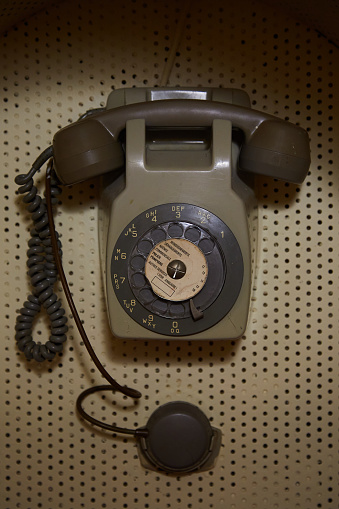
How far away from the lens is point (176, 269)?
0.72 metres

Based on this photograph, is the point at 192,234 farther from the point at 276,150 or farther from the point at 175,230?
the point at 276,150

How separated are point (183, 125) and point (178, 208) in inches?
5.3

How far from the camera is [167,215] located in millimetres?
720

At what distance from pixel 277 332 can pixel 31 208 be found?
51 centimetres

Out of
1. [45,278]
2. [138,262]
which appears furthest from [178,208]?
[45,278]

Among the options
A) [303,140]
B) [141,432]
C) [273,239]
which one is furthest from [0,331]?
[303,140]

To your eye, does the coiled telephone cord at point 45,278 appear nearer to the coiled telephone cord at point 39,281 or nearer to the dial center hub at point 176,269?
the coiled telephone cord at point 39,281

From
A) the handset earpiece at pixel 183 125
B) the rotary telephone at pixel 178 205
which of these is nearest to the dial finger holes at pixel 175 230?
the rotary telephone at pixel 178 205

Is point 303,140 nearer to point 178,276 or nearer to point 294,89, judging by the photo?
point 294,89

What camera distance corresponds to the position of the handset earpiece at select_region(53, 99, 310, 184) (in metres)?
0.74

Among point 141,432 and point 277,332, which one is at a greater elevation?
point 277,332

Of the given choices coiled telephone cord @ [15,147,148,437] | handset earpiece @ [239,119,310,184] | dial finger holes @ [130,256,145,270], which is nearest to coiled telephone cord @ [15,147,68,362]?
coiled telephone cord @ [15,147,148,437]

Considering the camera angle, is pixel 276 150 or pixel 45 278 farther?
pixel 45 278

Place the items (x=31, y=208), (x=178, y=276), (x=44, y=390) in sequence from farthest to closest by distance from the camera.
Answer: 1. (x=44, y=390)
2. (x=31, y=208)
3. (x=178, y=276)
